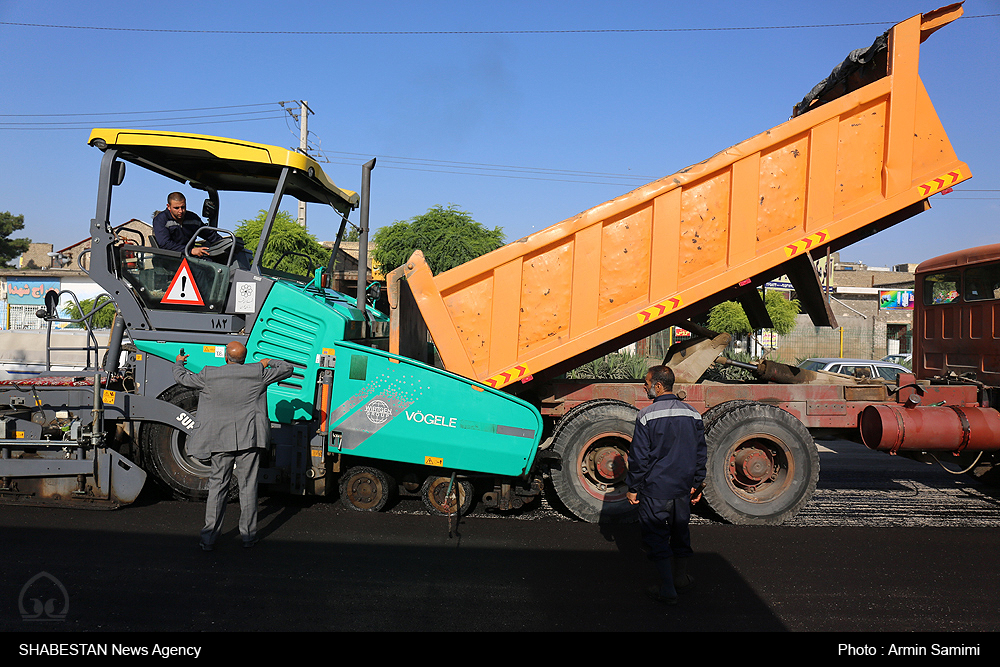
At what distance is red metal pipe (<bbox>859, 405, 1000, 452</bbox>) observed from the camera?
17.9 ft

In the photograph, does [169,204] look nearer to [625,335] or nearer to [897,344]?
[625,335]

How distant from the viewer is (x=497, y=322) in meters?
5.18

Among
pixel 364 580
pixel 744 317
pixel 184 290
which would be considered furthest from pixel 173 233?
pixel 744 317

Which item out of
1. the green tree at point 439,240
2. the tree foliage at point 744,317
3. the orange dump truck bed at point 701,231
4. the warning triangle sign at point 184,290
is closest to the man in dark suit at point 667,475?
the orange dump truck bed at point 701,231

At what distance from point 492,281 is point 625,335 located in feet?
4.40

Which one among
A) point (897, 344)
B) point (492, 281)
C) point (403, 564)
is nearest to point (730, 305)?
point (897, 344)

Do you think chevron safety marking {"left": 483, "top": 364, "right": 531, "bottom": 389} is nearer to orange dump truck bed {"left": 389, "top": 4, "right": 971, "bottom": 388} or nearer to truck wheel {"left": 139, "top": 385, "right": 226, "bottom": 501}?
orange dump truck bed {"left": 389, "top": 4, "right": 971, "bottom": 388}

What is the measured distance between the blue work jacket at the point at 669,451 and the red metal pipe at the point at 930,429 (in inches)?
110

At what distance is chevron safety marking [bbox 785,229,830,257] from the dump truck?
0.02m

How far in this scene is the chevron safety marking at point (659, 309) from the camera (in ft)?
17.0

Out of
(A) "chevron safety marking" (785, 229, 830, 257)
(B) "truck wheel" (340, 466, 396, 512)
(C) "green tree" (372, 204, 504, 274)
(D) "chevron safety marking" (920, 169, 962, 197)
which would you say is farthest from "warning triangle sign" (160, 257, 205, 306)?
(C) "green tree" (372, 204, 504, 274)

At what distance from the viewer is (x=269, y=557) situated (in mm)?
4367

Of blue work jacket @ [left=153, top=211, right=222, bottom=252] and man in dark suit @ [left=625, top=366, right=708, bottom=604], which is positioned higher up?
blue work jacket @ [left=153, top=211, right=222, bottom=252]

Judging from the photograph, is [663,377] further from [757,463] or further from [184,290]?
[184,290]
